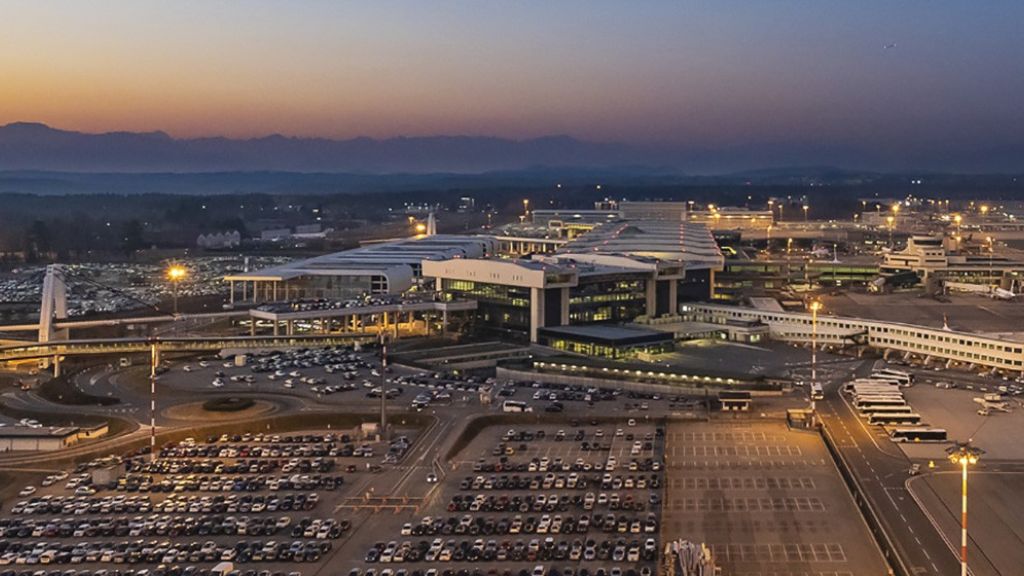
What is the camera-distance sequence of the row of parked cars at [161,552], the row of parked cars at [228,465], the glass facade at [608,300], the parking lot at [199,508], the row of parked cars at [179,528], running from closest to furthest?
1. the row of parked cars at [161,552]
2. the parking lot at [199,508]
3. the row of parked cars at [179,528]
4. the row of parked cars at [228,465]
5. the glass facade at [608,300]

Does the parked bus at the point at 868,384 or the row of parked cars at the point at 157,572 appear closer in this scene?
the row of parked cars at the point at 157,572

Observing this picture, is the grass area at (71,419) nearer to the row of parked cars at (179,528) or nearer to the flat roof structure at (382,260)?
the row of parked cars at (179,528)

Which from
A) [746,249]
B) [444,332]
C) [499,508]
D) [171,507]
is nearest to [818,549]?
[499,508]

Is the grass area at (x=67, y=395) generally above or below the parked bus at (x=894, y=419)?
below

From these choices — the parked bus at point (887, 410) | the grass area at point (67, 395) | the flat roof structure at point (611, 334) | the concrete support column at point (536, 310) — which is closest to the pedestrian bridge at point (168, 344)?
the grass area at point (67, 395)

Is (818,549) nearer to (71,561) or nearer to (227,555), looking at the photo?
(227,555)

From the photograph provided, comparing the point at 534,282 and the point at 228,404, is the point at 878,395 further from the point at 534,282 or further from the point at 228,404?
the point at 228,404

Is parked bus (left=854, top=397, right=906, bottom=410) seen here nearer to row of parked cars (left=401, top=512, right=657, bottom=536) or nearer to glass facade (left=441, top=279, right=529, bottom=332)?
row of parked cars (left=401, top=512, right=657, bottom=536)
